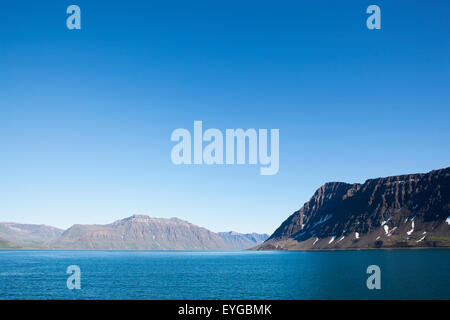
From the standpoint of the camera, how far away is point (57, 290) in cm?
10588
